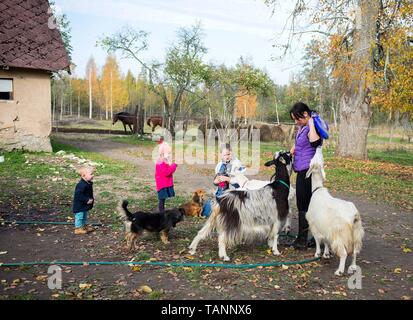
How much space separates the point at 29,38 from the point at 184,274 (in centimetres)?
1691

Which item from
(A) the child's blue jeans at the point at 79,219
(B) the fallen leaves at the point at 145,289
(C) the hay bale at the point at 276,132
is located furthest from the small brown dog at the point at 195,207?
(C) the hay bale at the point at 276,132

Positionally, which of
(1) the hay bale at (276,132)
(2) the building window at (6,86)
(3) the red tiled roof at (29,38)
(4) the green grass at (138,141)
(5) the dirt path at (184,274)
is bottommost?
(5) the dirt path at (184,274)

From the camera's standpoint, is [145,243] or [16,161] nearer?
[145,243]

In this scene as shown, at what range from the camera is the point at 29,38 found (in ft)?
57.6

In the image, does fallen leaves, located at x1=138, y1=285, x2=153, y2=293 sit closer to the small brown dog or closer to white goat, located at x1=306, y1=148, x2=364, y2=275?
white goat, located at x1=306, y1=148, x2=364, y2=275

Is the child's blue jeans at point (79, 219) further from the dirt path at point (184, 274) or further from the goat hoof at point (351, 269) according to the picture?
the goat hoof at point (351, 269)

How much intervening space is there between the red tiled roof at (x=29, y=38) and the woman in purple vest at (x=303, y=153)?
566 inches

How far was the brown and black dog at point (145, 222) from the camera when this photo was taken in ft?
19.5

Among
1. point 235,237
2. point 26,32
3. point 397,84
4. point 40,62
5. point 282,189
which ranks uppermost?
point 26,32

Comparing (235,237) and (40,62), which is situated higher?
(40,62)

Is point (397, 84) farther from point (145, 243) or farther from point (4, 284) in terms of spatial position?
point (4, 284)

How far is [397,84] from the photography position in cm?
1272

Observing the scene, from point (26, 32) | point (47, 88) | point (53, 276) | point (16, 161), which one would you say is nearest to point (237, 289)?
point (53, 276)

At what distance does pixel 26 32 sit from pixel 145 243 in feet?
51.5
